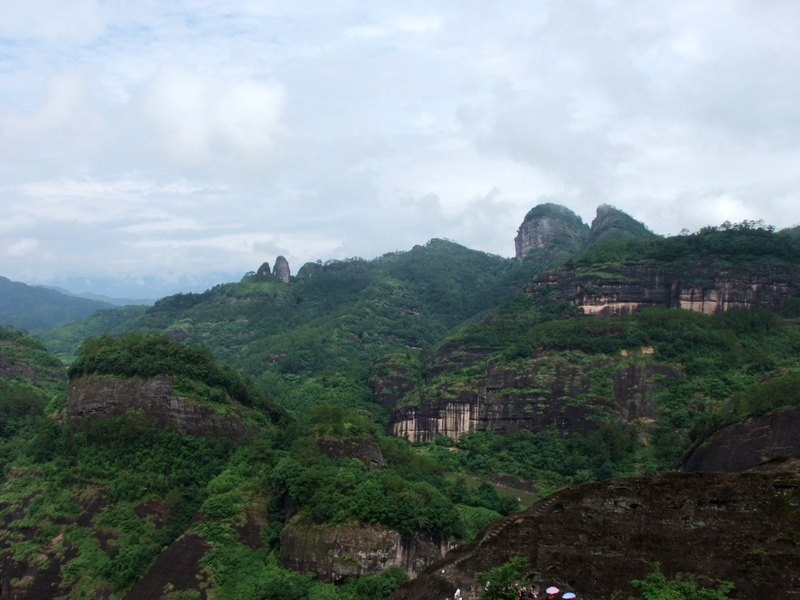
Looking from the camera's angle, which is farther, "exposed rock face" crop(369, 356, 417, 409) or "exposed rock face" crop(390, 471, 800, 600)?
"exposed rock face" crop(369, 356, 417, 409)

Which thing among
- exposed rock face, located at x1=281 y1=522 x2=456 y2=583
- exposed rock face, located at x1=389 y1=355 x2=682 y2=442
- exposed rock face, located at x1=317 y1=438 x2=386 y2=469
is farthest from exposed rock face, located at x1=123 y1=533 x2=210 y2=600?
exposed rock face, located at x1=389 y1=355 x2=682 y2=442

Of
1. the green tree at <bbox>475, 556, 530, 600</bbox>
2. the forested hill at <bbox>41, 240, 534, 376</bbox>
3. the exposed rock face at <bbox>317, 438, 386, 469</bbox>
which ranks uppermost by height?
the forested hill at <bbox>41, 240, 534, 376</bbox>

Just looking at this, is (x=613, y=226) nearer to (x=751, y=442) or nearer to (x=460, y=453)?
(x=460, y=453)

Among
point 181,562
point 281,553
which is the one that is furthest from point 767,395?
point 181,562

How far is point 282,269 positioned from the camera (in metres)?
146

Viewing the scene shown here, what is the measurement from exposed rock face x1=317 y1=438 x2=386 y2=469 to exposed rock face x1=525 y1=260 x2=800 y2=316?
A: 4370cm

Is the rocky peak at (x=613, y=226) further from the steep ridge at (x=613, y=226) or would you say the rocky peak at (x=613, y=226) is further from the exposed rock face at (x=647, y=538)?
the exposed rock face at (x=647, y=538)

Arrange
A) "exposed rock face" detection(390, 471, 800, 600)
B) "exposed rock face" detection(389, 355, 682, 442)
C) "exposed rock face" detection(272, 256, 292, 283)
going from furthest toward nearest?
"exposed rock face" detection(272, 256, 292, 283) → "exposed rock face" detection(389, 355, 682, 442) → "exposed rock face" detection(390, 471, 800, 600)

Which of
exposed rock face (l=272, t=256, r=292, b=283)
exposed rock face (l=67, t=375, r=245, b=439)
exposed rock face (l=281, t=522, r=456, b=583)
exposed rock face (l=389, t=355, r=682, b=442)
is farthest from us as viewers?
exposed rock face (l=272, t=256, r=292, b=283)

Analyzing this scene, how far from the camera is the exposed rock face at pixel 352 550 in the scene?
30.9m

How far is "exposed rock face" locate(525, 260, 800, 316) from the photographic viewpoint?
2768 inches

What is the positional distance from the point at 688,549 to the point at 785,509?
2764 millimetres

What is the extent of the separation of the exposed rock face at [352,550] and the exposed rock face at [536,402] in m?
32.8

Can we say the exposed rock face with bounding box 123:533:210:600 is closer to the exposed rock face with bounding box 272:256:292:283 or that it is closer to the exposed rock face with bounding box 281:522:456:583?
the exposed rock face with bounding box 281:522:456:583
